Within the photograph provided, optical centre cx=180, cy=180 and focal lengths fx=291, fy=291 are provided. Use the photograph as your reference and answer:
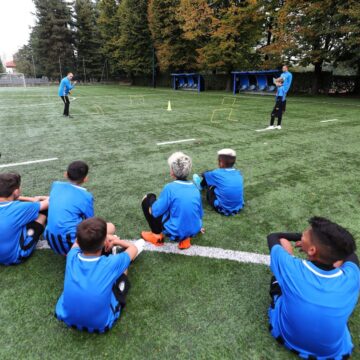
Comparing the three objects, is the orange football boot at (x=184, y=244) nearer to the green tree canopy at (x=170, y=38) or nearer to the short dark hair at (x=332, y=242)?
the short dark hair at (x=332, y=242)

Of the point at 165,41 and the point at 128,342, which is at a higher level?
the point at 165,41

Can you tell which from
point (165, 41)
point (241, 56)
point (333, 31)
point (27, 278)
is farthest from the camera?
point (165, 41)

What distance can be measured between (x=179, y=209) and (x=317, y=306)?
5.29 ft

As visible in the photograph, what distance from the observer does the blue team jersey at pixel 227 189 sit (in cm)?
389

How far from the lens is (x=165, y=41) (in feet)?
114

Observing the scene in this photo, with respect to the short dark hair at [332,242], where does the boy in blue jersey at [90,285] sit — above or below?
below

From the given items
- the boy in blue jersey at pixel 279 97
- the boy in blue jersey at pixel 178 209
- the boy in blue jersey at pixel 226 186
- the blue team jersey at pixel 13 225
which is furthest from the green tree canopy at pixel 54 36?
the boy in blue jersey at pixel 178 209

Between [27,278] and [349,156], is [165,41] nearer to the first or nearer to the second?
[349,156]

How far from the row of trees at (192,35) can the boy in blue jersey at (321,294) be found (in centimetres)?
1923

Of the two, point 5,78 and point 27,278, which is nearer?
point 27,278

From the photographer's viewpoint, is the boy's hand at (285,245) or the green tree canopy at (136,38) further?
the green tree canopy at (136,38)

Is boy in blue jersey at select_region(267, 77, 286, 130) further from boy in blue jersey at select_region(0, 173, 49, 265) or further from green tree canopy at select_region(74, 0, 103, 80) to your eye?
green tree canopy at select_region(74, 0, 103, 80)

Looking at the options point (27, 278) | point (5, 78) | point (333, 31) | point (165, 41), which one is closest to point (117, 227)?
point (27, 278)

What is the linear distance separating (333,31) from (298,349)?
848 inches
